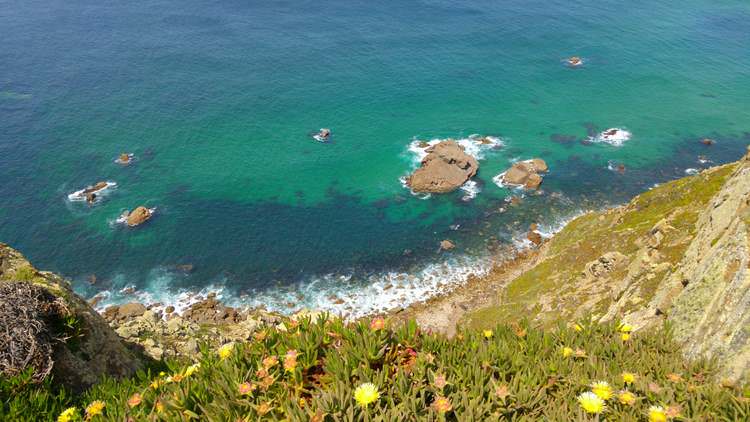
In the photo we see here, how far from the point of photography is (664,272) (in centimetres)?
2770

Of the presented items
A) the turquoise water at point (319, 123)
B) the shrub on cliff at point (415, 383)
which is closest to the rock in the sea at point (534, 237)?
the turquoise water at point (319, 123)

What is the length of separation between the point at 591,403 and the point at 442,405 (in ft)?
8.69

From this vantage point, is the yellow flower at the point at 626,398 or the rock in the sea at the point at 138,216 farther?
the rock in the sea at the point at 138,216

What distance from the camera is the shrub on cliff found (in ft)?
25.9

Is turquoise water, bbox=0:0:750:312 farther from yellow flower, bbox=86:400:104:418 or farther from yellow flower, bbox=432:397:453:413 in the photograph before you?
yellow flower, bbox=432:397:453:413

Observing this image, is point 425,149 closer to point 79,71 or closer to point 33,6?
point 79,71

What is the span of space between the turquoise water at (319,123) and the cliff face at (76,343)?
33285 millimetres

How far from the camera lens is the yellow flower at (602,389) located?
8.11 meters

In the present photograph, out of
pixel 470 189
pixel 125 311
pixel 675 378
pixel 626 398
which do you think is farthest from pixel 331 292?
pixel 626 398

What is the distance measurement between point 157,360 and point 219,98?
82.1 m

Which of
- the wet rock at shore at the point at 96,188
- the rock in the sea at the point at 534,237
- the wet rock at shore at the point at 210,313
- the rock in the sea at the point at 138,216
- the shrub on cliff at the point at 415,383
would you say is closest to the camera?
the shrub on cliff at the point at 415,383

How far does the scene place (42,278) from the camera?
2098 cm

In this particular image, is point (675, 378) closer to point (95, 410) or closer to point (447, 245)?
point (95, 410)

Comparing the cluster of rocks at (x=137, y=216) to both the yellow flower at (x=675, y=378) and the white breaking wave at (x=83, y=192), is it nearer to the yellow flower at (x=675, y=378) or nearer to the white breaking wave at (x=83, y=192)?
the white breaking wave at (x=83, y=192)
